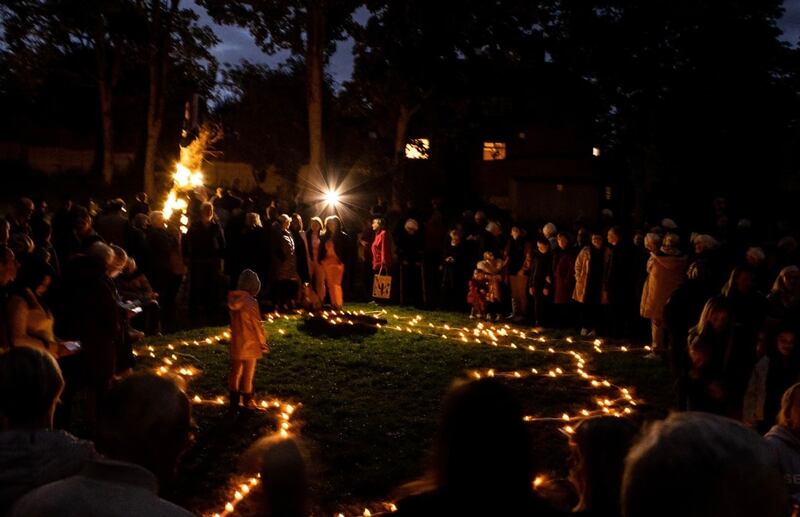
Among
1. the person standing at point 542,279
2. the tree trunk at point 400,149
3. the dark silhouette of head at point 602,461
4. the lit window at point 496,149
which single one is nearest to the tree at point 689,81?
the tree trunk at point 400,149

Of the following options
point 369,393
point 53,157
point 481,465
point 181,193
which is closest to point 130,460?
point 481,465

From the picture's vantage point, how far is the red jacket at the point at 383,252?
16.9 m

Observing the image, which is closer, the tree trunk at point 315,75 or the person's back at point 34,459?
the person's back at point 34,459

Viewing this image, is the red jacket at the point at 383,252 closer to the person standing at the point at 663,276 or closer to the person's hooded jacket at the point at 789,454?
the person standing at the point at 663,276

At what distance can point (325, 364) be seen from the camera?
35.7 ft

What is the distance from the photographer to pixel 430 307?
655 inches

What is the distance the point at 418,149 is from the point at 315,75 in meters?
7.35

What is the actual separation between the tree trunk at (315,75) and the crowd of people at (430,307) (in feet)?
19.7

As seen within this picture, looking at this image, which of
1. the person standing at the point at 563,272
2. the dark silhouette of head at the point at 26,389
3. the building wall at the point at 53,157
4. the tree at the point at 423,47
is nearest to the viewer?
the dark silhouette of head at the point at 26,389

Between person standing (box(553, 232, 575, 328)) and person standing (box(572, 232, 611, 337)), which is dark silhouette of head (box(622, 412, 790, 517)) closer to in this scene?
person standing (box(572, 232, 611, 337))

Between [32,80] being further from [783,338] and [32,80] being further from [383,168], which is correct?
[783,338]

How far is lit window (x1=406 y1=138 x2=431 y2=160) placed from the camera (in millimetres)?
30834

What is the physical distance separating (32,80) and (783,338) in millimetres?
28749

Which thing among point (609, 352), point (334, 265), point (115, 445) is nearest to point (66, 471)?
point (115, 445)
